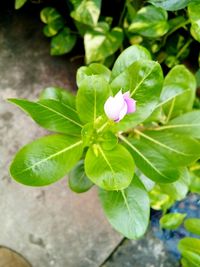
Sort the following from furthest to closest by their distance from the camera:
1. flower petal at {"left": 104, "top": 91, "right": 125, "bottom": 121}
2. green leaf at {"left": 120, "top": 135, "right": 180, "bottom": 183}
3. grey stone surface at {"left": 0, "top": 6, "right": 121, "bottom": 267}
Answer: grey stone surface at {"left": 0, "top": 6, "right": 121, "bottom": 267}
green leaf at {"left": 120, "top": 135, "right": 180, "bottom": 183}
flower petal at {"left": 104, "top": 91, "right": 125, "bottom": 121}

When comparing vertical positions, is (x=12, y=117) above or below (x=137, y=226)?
below

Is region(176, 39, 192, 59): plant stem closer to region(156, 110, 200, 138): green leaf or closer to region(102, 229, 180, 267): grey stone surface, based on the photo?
region(156, 110, 200, 138): green leaf

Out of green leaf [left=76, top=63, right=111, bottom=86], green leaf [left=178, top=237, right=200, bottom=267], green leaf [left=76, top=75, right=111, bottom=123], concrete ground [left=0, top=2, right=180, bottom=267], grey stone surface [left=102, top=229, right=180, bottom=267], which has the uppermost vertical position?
green leaf [left=76, top=75, right=111, bottom=123]

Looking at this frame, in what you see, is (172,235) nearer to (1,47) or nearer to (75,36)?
(75,36)

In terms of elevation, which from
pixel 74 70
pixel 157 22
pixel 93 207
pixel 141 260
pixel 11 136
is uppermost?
pixel 157 22

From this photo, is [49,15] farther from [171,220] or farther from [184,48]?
[171,220]

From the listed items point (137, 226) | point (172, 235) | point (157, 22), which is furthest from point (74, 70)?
point (137, 226)

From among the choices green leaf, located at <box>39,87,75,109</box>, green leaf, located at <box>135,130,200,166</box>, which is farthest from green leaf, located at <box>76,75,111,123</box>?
green leaf, located at <box>135,130,200,166</box>
